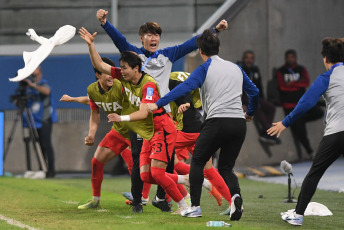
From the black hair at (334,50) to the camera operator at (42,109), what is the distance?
33.4 feet

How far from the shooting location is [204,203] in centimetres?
1131

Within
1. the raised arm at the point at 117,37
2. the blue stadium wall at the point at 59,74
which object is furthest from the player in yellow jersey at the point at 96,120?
the blue stadium wall at the point at 59,74

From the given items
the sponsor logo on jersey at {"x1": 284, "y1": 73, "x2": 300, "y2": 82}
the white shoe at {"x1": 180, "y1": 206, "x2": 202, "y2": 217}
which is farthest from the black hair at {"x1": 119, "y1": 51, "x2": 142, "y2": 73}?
the sponsor logo on jersey at {"x1": 284, "y1": 73, "x2": 300, "y2": 82}

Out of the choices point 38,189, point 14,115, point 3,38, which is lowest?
point 38,189

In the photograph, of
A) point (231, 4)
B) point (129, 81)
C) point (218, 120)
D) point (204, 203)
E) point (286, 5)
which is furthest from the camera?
point (286, 5)

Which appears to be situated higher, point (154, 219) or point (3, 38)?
point (3, 38)

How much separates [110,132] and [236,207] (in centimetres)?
238

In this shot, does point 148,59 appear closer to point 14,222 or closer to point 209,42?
point 209,42

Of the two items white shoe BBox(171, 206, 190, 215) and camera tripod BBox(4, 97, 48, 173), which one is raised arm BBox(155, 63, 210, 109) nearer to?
white shoe BBox(171, 206, 190, 215)

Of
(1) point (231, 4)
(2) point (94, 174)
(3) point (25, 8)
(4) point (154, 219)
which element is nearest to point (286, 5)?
(1) point (231, 4)

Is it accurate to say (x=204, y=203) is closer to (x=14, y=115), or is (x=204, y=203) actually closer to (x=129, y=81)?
(x=129, y=81)

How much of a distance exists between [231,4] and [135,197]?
8999mm

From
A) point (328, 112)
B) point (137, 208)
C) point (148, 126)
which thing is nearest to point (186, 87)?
point (148, 126)

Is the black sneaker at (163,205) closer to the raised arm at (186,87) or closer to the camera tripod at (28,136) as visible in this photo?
the raised arm at (186,87)
